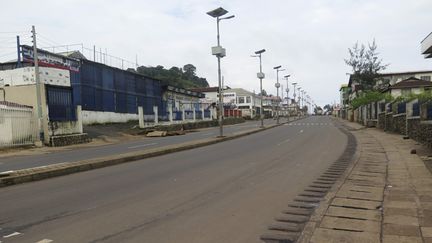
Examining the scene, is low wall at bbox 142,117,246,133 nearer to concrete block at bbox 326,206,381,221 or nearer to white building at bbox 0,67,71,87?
white building at bbox 0,67,71,87

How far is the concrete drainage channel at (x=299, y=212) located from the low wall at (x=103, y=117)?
34.6 m

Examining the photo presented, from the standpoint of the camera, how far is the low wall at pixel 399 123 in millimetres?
26750

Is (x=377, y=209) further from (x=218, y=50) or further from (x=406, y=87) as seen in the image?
(x=406, y=87)

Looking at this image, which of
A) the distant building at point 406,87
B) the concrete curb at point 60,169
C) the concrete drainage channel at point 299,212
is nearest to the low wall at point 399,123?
the concrete curb at point 60,169

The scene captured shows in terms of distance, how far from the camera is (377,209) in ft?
25.8

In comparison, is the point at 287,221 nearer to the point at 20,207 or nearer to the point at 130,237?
the point at 130,237

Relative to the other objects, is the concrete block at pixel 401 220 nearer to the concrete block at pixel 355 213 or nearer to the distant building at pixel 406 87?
the concrete block at pixel 355 213

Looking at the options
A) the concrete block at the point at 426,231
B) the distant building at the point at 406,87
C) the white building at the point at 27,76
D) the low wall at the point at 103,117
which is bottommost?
the concrete block at the point at 426,231

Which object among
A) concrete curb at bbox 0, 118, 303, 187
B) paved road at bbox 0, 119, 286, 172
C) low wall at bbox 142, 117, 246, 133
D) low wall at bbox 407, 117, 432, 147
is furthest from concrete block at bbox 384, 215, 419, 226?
low wall at bbox 142, 117, 246, 133

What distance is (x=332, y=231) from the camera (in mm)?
6469

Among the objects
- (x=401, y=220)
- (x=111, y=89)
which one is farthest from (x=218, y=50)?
(x=111, y=89)

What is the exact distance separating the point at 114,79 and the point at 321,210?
149 ft

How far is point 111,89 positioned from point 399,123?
105 feet

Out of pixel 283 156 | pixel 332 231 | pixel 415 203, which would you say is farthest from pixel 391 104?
pixel 332 231
